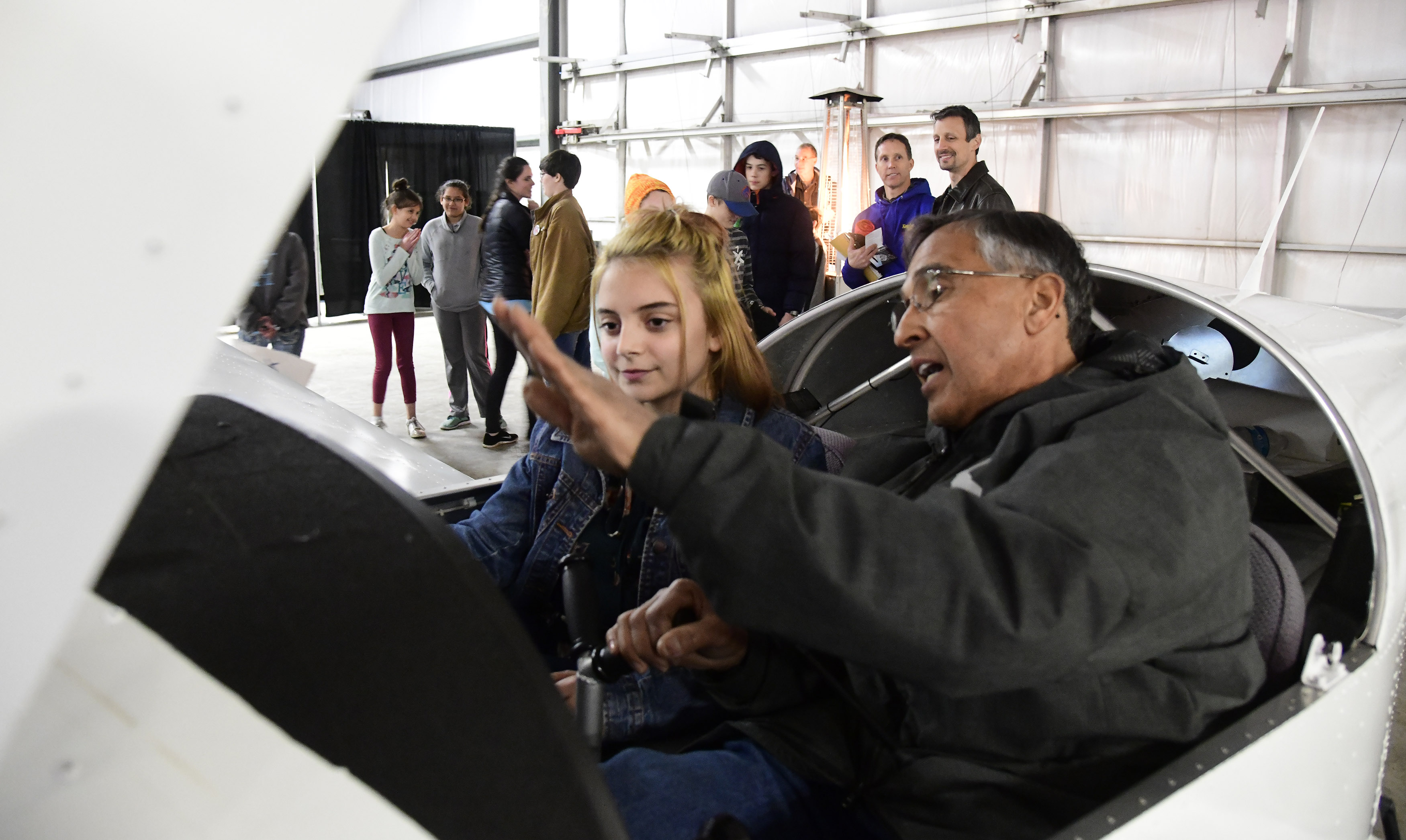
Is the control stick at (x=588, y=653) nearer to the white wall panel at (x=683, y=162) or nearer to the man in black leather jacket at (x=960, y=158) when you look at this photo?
the man in black leather jacket at (x=960, y=158)

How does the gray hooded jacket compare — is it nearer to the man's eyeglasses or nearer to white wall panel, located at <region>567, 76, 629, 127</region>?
the man's eyeglasses

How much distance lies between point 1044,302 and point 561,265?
11.4ft

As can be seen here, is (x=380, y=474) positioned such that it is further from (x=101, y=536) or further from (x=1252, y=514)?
(x=1252, y=514)

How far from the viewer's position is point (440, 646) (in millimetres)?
585

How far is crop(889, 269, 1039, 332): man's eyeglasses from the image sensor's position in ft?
4.04

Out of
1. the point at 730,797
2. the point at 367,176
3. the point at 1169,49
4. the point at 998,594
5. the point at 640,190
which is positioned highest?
the point at 1169,49

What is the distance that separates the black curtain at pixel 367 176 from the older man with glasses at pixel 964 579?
10.6 m

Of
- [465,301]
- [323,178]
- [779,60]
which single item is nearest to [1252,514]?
[465,301]

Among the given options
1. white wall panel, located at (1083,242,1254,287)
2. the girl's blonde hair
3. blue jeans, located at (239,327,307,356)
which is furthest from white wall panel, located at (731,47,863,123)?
the girl's blonde hair

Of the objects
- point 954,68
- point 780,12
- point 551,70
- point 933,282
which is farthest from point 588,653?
point 551,70

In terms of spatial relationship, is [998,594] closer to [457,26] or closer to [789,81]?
[789,81]

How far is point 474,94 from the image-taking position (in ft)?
45.4

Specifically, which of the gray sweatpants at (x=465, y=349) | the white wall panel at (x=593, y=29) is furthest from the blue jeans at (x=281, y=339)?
the white wall panel at (x=593, y=29)

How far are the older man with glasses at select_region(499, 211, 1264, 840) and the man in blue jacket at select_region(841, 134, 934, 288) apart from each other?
285 centimetres
